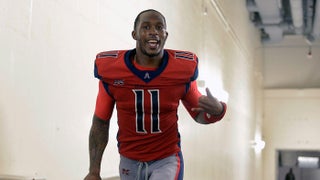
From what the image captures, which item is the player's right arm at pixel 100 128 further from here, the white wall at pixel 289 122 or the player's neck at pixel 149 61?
the white wall at pixel 289 122

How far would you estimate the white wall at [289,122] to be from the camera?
35.8 ft

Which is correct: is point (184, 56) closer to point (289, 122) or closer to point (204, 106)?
point (204, 106)

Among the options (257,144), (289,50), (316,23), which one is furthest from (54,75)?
Answer: (289,50)

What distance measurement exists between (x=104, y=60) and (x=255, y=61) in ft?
28.8

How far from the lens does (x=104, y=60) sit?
1.86 meters

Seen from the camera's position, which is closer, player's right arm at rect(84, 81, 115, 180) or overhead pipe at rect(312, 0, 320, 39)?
player's right arm at rect(84, 81, 115, 180)

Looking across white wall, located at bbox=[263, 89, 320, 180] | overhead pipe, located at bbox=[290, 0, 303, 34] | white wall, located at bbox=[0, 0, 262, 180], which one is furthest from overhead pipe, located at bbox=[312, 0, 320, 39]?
white wall, located at bbox=[0, 0, 262, 180]

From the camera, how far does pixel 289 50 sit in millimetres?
11242

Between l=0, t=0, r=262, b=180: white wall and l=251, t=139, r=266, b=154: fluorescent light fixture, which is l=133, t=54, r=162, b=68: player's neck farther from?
l=251, t=139, r=266, b=154: fluorescent light fixture

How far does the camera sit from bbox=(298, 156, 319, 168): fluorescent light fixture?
1318 centimetres

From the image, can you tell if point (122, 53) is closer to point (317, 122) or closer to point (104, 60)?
point (104, 60)

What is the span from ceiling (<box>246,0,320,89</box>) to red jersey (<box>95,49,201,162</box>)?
8071 mm

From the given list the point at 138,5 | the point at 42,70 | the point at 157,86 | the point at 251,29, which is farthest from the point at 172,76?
the point at 251,29

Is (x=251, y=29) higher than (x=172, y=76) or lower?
higher
